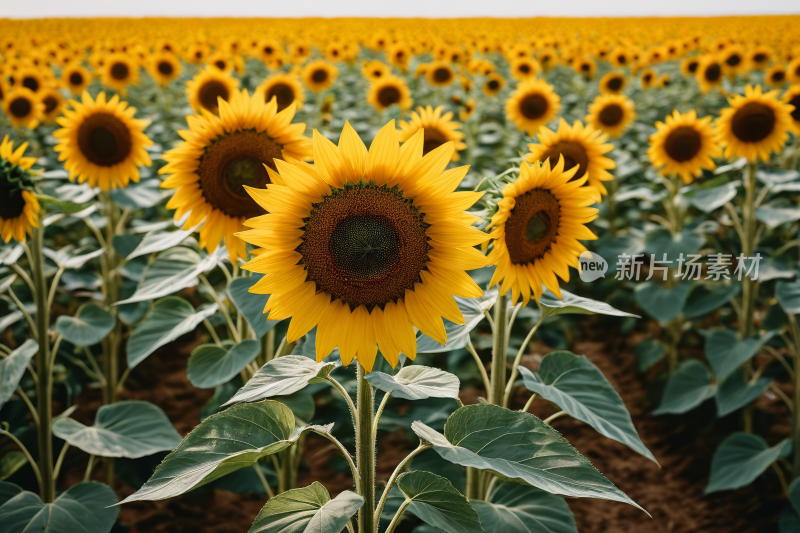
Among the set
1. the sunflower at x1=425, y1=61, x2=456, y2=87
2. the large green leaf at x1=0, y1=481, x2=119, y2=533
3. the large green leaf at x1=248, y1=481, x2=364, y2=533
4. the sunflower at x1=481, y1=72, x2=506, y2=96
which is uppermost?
the sunflower at x1=481, y1=72, x2=506, y2=96

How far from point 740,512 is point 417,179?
284cm

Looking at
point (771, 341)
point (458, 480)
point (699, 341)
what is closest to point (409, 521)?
point (458, 480)

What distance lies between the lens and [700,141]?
3.70 m

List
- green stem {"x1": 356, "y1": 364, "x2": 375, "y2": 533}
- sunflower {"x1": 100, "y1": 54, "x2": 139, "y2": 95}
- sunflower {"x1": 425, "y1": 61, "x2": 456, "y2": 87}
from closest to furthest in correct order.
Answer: green stem {"x1": 356, "y1": 364, "x2": 375, "y2": 533}
sunflower {"x1": 425, "y1": 61, "x2": 456, "y2": 87}
sunflower {"x1": 100, "y1": 54, "x2": 139, "y2": 95}

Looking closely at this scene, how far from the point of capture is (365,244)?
4.07 ft

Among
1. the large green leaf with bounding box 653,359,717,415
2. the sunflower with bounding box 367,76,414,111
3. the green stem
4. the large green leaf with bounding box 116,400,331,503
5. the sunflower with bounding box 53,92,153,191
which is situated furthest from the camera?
the sunflower with bounding box 367,76,414,111

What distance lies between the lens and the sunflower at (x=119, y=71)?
7340mm

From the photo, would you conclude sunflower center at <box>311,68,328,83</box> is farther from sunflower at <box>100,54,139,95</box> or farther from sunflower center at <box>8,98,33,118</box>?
sunflower center at <box>8,98,33,118</box>

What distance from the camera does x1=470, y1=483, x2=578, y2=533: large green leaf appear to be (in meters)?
1.55

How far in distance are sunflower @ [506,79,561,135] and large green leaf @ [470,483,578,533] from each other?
3762 millimetres

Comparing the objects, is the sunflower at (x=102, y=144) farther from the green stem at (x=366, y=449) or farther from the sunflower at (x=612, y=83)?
the sunflower at (x=612, y=83)

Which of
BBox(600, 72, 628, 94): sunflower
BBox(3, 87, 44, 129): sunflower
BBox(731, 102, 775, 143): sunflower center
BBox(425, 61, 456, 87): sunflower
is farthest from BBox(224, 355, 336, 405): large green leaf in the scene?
BBox(600, 72, 628, 94): sunflower

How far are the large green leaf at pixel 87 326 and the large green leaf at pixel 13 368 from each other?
1.25ft

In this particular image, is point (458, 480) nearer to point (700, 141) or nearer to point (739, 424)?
point (739, 424)
